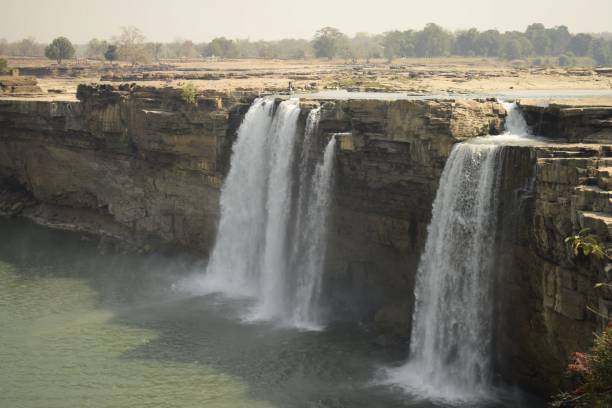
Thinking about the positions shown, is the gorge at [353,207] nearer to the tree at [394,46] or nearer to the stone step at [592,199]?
the stone step at [592,199]

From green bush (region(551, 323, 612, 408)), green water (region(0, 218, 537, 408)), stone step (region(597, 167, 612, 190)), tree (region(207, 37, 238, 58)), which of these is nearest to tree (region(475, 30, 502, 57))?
tree (region(207, 37, 238, 58))

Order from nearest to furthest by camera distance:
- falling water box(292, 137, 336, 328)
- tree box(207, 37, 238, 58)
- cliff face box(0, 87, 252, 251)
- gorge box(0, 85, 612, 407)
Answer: gorge box(0, 85, 612, 407) < falling water box(292, 137, 336, 328) < cliff face box(0, 87, 252, 251) < tree box(207, 37, 238, 58)

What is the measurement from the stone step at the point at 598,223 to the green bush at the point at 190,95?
2226 centimetres

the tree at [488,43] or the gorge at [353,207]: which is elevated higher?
the tree at [488,43]

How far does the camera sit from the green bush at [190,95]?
37809 millimetres

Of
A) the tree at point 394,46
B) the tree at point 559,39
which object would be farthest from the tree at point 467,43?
the tree at point 559,39

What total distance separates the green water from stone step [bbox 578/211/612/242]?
803 centimetres

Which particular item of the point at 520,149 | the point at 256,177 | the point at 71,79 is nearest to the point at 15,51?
the point at 71,79

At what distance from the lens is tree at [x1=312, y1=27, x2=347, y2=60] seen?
4712 inches

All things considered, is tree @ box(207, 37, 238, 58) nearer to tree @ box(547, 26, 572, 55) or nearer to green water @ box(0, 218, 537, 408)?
tree @ box(547, 26, 572, 55)

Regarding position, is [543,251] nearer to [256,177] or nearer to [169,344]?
[169,344]

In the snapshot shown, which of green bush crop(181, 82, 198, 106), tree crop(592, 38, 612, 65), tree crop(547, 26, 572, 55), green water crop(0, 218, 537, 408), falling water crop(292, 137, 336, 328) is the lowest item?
green water crop(0, 218, 537, 408)

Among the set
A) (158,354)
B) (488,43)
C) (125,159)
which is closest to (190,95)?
(125,159)

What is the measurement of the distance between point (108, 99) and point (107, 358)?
18.5 metres
